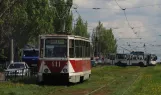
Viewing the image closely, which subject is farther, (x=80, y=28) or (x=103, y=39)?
(x=103, y=39)

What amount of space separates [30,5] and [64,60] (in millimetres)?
35693

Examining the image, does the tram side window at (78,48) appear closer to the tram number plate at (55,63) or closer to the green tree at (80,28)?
the tram number plate at (55,63)

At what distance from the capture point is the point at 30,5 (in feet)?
202

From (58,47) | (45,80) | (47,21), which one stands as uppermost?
(47,21)

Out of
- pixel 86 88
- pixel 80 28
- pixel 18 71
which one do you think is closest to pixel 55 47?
pixel 86 88

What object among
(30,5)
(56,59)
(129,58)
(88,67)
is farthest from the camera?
(129,58)

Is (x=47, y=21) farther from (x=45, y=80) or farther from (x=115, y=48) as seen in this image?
(x=115, y=48)

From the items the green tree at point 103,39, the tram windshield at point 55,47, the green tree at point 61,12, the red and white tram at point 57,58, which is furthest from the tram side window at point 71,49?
the green tree at point 103,39

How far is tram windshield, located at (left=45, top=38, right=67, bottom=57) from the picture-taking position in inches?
1070

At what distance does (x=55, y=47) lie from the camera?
89.3 ft

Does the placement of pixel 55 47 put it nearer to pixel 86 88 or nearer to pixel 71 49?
pixel 71 49

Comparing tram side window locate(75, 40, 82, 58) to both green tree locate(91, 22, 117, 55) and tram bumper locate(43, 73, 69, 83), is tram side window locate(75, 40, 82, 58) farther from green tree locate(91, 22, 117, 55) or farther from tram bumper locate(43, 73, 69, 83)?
green tree locate(91, 22, 117, 55)

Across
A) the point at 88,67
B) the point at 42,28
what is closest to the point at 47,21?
the point at 42,28

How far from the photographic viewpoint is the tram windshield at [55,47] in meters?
27.2
